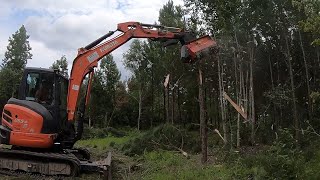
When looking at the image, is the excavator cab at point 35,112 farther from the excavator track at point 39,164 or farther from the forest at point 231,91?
the forest at point 231,91

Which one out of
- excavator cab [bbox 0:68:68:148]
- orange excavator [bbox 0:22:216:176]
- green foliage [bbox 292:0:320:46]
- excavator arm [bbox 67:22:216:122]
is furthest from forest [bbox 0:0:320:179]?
excavator cab [bbox 0:68:68:148]

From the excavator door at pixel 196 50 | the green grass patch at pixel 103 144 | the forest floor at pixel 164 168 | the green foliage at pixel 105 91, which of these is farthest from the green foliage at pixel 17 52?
the excavator door at pixel 196 50

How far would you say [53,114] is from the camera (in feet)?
36.7

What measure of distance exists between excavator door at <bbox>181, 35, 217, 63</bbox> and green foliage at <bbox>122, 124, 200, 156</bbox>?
6515 mm

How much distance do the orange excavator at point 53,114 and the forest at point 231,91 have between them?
1.44 meters

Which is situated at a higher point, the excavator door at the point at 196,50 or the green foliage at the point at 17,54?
the green foliage at the point at 17,54

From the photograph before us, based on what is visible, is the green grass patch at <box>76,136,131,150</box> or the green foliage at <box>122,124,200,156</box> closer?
the green foliage at <box>122,124,200,156</box>

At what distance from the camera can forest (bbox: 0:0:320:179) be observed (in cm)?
1070

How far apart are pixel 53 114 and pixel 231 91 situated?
860 inches

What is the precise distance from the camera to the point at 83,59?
1175cm

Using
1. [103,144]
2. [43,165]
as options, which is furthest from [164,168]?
[103,144]

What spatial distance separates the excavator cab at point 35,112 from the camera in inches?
430

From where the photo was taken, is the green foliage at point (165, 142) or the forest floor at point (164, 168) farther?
the green foliage at point (165, 142)

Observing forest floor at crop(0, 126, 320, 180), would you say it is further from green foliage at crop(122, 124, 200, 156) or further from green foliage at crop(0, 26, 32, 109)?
green foliage at crop(0, 26, 32, 109)
